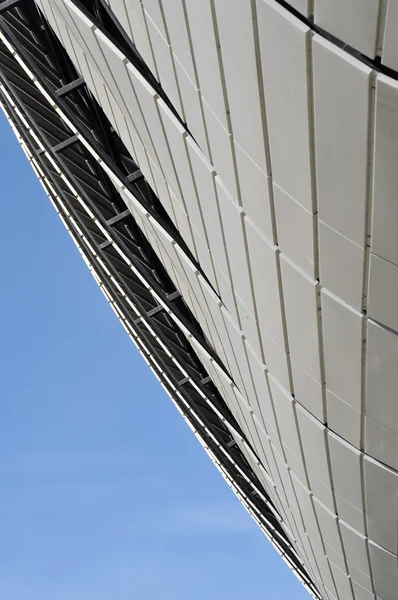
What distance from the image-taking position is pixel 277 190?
7324mm

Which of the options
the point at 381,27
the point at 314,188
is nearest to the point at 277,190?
the point at 314,188

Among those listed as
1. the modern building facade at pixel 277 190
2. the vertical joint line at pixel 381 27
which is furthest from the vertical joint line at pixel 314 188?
the vertical joint line at pixel 381 27

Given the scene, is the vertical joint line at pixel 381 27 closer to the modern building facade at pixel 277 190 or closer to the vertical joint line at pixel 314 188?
the modern building facade at pixel 277 190

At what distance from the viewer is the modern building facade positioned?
584 centimetres

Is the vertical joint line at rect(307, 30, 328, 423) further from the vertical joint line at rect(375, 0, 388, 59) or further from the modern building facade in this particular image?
the vertical joint line at rect(375, 0, 388, 59)

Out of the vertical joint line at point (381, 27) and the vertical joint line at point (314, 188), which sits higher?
the vertical joint line at point (314, 188)

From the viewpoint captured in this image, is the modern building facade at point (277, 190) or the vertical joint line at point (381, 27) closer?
the vertical joint line at point (381, 27)

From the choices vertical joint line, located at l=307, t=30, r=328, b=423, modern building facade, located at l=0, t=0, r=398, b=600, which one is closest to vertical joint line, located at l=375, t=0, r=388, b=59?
modern building facade, located at l=0, t=0, r=398, b=600

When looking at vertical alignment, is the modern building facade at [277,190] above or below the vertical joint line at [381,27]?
above

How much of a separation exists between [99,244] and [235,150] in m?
14.0

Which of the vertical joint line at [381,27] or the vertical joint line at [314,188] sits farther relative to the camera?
the vertical joint line at [314,188]

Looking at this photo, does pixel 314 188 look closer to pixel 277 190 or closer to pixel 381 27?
pixel 277 190

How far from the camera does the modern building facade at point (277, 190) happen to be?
19.2ft

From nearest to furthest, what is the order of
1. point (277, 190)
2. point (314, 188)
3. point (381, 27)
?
point (381, 27)
point (314, 188)
point (277, 190)
